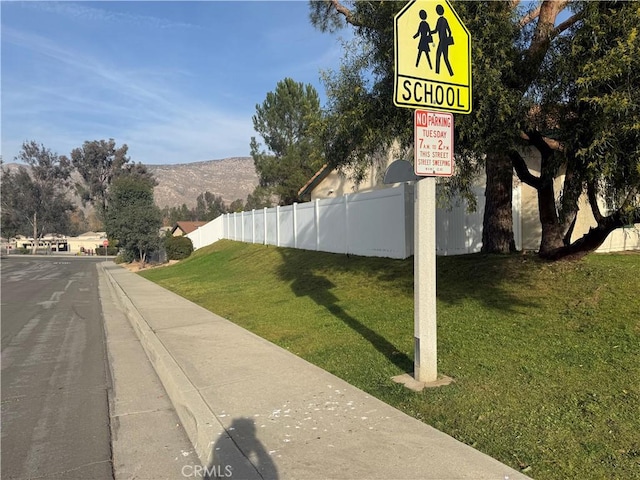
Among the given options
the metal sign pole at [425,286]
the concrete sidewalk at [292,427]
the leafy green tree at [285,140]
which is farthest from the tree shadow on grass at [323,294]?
the leafy green tree at [285,140]

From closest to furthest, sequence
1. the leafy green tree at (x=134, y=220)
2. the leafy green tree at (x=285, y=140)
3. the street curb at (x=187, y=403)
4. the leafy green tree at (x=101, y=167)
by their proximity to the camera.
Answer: the street curb at (x=187, y=403)
the leafy green tree at (x=285, y=140)
the leafy green tree at (x=134, y=220)
the leafy green tree at (x=101, y=167)

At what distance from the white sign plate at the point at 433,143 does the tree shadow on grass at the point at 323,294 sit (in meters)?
2.29

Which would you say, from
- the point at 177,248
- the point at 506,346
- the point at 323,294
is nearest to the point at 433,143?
the point at 506,346

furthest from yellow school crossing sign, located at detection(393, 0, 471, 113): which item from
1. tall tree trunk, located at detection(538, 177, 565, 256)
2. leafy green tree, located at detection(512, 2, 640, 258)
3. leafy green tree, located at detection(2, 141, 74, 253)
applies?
leafy green tree, located at detection(2, 141, 74, 253)

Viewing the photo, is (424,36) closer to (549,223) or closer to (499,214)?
(549,223)

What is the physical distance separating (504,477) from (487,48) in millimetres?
5269

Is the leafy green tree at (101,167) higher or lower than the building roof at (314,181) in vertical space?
higher

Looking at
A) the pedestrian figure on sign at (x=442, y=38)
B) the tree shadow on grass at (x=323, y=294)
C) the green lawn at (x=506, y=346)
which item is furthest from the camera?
the tree shadow on grass at (x=323, y=294)

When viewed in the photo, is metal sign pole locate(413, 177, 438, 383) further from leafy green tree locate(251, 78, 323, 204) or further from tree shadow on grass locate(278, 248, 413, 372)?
leafy green tree locate(251, 78, 323, 204)

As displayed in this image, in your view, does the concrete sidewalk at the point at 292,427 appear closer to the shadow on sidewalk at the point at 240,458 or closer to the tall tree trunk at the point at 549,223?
the shadow on sidewalk at the point at 240,458

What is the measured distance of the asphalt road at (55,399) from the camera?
4.02m

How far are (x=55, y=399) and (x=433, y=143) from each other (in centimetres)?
529

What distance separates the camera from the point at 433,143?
4887 millimetres

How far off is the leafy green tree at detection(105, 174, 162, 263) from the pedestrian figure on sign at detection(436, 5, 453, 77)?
125 feet
